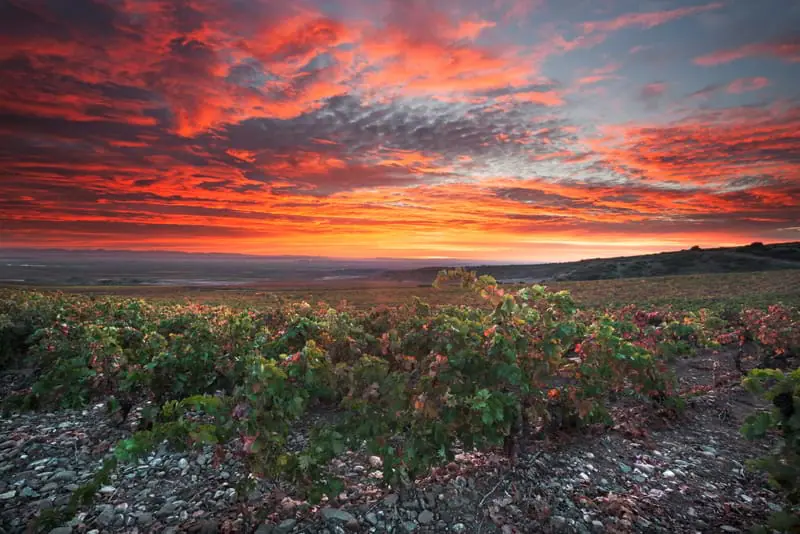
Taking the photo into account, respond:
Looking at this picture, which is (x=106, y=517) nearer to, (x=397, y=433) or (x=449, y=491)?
(x=397, y=433)

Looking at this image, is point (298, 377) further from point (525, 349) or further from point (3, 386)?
point (3, 386)

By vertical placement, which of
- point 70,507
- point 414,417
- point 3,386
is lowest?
point 3,386

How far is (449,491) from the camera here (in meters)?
5.25

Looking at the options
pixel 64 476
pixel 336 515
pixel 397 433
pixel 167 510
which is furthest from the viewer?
pixel 64 476

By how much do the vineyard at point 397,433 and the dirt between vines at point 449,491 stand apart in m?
0.03

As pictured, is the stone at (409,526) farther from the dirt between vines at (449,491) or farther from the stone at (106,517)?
the stone at (106,517)

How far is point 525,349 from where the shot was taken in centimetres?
556

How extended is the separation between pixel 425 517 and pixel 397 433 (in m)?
1.01

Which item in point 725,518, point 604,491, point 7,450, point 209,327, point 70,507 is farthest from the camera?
point 209,327

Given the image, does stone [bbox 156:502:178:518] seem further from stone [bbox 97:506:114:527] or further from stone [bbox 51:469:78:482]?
stone [bbox 51:469:78:482]

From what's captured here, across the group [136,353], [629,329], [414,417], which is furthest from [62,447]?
[629,329]

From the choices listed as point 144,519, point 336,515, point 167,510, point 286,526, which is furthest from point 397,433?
point 144,519

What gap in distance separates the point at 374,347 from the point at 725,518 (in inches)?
226

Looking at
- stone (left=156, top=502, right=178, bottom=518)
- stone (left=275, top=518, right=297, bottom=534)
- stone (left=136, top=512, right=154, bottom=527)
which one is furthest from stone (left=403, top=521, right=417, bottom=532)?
stone (left=136, top=512, right=154, bottom=527)
